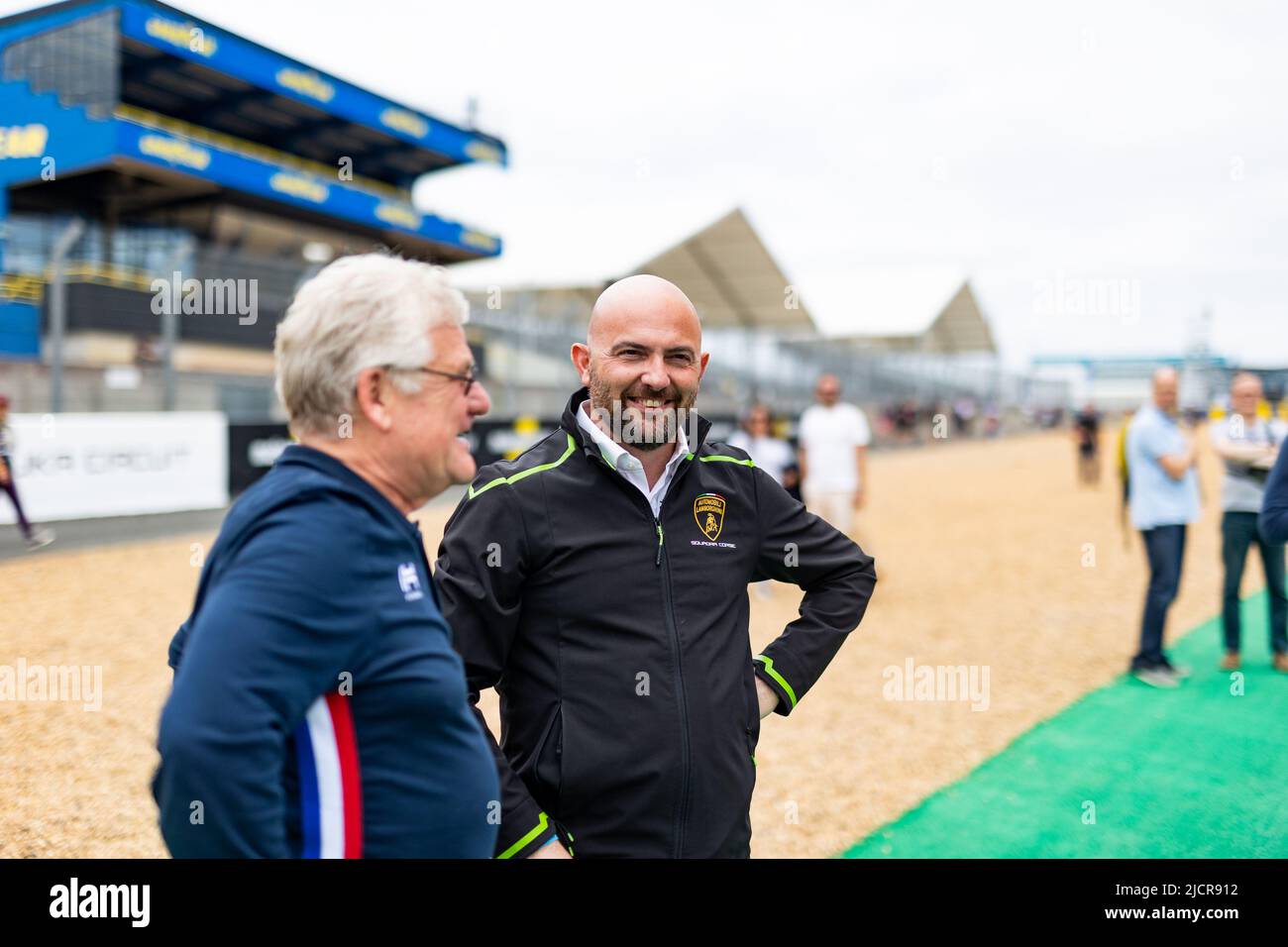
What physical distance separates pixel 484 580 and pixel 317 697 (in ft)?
1.99

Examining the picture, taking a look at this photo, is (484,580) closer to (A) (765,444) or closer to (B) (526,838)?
(B) (526,838)

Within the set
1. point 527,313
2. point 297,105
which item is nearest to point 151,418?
point 527,313

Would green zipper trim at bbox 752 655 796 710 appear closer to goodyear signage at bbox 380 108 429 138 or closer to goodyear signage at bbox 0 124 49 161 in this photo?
goodyear signage at bbox 0 124 49 161

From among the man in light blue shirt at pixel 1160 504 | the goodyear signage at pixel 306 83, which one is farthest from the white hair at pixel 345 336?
the goodyear signage at pixel 306 83

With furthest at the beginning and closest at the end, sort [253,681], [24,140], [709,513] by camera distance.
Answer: [24,140] → [709,513] → [253,681]

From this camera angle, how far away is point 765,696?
82.3 inches

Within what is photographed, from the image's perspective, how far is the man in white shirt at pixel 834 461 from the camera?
8.62 m

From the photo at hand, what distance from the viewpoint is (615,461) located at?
192cm

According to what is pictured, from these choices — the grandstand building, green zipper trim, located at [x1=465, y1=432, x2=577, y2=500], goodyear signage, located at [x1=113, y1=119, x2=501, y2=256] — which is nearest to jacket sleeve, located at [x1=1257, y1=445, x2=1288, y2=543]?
green zipper trim, located at [x1=465, y1=432, x2=577, y2=500]

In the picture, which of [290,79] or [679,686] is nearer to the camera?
[679,686]

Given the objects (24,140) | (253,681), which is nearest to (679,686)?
(253,681)

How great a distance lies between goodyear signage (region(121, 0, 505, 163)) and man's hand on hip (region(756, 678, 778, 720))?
87.1 ft

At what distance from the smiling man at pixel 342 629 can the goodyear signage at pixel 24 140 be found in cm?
2725
